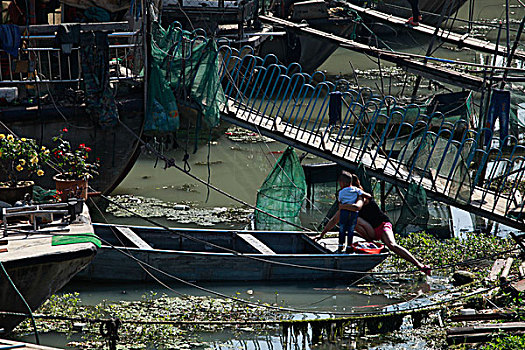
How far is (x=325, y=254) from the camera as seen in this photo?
11.7 meters

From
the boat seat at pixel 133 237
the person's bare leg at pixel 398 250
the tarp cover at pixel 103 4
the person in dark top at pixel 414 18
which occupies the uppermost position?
the tarp cover at pixel 103 4

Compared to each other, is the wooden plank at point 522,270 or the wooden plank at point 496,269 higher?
the wooden plank at point 522,270

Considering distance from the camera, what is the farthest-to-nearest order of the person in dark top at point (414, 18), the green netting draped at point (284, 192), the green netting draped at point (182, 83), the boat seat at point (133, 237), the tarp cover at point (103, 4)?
the person in dark top at point (414, 18)
the tarp cover at point (103, 4)
the green netting draped at point (182, 83)
the green netting draped at point (284, 192)
the boat seat at point (133, 237)

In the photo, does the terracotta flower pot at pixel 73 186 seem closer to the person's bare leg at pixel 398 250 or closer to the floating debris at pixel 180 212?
the floating debris at pixel 180 212

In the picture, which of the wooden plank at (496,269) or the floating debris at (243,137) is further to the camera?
the floating debris at (243,137)

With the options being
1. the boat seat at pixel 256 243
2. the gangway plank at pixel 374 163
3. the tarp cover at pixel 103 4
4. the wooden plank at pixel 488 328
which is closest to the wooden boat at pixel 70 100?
the tarp cover at pixel 103 4

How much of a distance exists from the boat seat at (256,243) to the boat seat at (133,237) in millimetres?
1445

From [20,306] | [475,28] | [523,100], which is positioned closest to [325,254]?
[20,306]

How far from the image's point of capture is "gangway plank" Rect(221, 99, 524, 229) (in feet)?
42.1

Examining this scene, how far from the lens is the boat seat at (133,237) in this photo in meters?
11.9

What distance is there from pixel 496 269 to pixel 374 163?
317 centimetres

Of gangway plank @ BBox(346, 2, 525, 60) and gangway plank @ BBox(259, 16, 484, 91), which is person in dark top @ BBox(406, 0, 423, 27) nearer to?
gangway plank @ BBox(346, 2, 525, 60)

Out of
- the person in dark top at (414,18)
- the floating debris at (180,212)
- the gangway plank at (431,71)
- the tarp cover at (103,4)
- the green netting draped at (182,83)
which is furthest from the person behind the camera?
the person in dark top at (414,18)

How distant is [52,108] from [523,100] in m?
9.47
